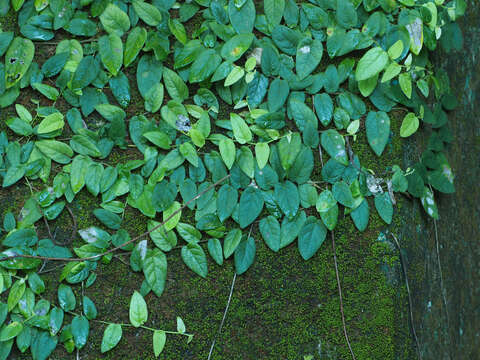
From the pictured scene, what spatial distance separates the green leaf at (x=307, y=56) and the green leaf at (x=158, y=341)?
102 centimetres

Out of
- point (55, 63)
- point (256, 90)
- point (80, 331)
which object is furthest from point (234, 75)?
point (80, 331)

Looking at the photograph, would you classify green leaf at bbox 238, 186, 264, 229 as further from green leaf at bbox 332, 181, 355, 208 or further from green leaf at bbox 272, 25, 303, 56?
green leaf at bbox 272, 25, 303, 56

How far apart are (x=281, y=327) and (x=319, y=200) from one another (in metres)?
0.46

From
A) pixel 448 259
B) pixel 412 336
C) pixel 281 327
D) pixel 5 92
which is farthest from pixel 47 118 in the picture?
pixel 448 259

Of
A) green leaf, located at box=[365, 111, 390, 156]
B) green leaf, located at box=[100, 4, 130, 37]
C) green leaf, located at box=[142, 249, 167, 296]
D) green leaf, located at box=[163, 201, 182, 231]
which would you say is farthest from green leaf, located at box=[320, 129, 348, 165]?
green leaf, located at box=[100, 4, 130, 37]

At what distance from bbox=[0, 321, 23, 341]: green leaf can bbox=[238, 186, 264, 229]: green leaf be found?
81 centimetres

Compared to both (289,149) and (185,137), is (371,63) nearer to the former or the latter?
(289,149)

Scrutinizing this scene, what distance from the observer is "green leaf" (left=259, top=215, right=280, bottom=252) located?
5.26ft

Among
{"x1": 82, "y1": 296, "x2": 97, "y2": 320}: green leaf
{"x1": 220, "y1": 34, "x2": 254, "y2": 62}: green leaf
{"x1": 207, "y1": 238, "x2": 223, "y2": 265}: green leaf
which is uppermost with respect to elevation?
{"x1": 220, "y1": 34, "x2": 254, "y2": 62}: green leaf

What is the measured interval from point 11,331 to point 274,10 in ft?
4.65

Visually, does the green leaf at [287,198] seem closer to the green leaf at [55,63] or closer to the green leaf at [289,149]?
the green leaf at [289,149]

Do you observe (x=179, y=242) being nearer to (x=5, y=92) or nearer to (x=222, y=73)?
(x=222, y=73)

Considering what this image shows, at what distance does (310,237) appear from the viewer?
1.60 m

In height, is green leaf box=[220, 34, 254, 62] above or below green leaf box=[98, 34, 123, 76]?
above
